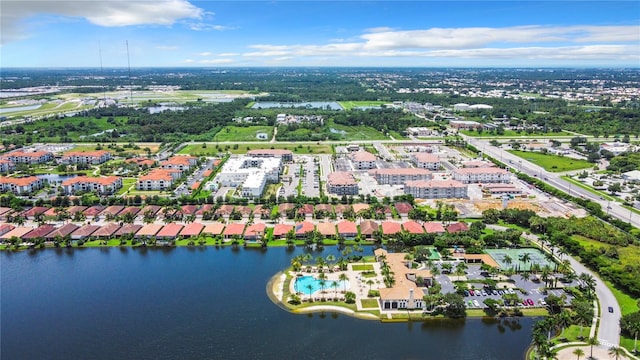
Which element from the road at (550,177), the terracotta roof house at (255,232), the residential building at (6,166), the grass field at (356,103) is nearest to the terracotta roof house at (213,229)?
the terracotta roof house at (255,232)

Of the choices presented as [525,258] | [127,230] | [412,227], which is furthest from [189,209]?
[525,258]

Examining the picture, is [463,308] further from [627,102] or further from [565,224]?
[627,102]

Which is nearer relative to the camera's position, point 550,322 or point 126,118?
point 550,322

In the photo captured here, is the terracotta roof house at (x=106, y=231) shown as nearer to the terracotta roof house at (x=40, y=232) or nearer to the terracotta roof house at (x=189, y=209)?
the terracotta roof house at (x=40, y=232)

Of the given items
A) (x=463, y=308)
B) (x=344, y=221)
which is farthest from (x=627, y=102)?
(x=463, y=308)

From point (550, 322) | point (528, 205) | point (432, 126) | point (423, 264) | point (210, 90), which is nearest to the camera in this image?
point (550, 322)
